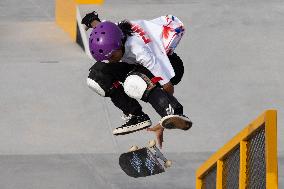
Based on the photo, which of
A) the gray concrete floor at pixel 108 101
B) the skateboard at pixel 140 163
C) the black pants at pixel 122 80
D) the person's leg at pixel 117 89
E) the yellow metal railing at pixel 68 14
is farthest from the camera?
the yellow metal railing at pixel 68 14

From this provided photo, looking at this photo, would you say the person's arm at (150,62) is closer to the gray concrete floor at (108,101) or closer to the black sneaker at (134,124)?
the black sneaker at (134,124)

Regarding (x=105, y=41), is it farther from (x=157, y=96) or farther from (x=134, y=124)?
(x=134, y=124)

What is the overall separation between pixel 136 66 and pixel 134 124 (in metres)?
0.56

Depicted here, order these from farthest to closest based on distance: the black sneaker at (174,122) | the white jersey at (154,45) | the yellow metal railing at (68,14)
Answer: the yellow metal railing at (68,14), the white jersey at (154,45), the black sneaker at (174,122)

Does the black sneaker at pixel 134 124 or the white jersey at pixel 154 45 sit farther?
the black sneaker at pixel 134 124

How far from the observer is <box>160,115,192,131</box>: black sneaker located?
8.18m

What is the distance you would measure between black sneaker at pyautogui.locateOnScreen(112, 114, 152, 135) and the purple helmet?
81 cm

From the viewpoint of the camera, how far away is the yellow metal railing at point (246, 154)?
325 inches

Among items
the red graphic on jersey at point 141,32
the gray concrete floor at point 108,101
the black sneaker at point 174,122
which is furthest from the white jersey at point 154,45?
the gray concrete floor at point 108,101

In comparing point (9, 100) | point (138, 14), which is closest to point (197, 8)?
point (138, 14)

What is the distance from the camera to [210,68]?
55.1 ft

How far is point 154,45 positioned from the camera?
8.51m

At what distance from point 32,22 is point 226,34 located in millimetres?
4196

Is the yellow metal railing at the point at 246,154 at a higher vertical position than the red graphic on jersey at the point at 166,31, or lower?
lower
